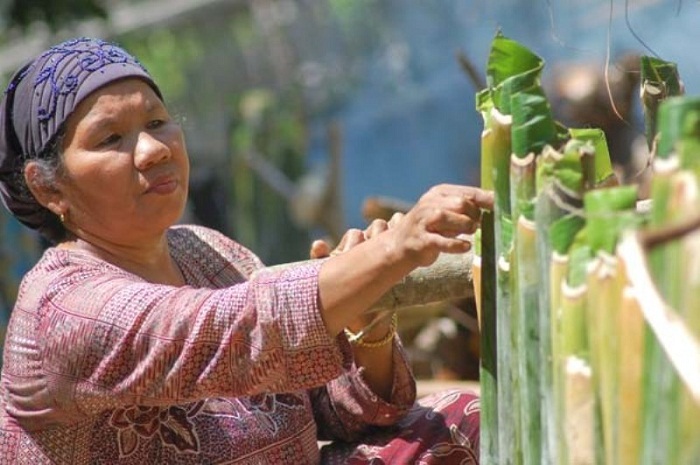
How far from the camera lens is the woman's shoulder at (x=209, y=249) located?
9.20 feet

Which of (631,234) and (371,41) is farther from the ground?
(631,234)

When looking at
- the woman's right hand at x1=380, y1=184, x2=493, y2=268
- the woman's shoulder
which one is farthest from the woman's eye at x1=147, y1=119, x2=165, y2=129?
the woman's right hand at x1=380, y1=184, x2=493, y2=268

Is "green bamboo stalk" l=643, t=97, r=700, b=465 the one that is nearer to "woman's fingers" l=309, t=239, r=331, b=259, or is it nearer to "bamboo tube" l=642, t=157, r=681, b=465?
"bamboo tube" l=642, t=157, r=681, b=465

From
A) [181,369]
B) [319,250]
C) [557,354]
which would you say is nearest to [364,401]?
[319,250]

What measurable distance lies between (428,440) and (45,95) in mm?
960

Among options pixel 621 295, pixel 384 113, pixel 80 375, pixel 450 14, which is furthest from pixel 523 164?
pixel 384 113

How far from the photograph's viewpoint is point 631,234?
4.80 feet

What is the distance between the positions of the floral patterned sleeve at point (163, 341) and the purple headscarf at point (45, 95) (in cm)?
28

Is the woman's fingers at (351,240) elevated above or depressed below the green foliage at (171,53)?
above

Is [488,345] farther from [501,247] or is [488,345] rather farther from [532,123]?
[532,123]

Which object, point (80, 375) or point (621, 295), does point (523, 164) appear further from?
point (80, 375)

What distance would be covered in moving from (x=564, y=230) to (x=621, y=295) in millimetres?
150

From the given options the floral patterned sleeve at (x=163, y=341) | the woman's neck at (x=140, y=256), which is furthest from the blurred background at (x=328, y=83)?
the floral patterned sleeve at (x=163, y=341)

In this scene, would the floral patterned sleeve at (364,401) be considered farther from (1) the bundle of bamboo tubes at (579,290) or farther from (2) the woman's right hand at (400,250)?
(1) the bundle of bamboo tubes at (579,290)
